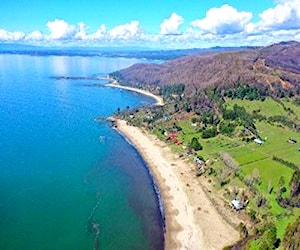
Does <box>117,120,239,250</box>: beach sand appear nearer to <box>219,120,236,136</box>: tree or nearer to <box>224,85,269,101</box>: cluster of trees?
<box>219,120,236,136</box>: tree

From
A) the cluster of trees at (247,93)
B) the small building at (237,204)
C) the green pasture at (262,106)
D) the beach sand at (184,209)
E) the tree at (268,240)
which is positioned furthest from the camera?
the cluster of trees at (247,93)

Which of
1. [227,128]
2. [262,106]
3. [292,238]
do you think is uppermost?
[262,106]

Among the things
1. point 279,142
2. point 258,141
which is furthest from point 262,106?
point 258,141

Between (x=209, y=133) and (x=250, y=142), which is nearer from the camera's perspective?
(x=250, y=142)

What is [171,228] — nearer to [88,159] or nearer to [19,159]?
[88,159]

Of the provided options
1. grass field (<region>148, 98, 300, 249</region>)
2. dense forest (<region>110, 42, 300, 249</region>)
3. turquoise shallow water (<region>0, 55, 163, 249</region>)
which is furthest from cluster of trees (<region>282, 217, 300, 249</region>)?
turquoise shallow water (<region>0, 55, 163, 249</region>)

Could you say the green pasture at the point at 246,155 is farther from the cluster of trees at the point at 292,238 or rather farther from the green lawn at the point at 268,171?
the cluster of trees at the point at 292,238

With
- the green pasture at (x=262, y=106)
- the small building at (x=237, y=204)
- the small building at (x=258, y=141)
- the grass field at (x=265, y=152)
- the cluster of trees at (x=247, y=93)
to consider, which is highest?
the cluster of trees at (x=247, y=93)

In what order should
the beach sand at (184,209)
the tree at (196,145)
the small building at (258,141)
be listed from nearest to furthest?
the beach sand at (184,209), the tree at (196,145), the small building at (258,141)

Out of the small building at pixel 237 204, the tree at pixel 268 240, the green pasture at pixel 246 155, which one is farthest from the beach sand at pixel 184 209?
the green pasture at pixel 246 155

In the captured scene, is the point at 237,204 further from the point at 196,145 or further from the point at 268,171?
the point at 196,145
